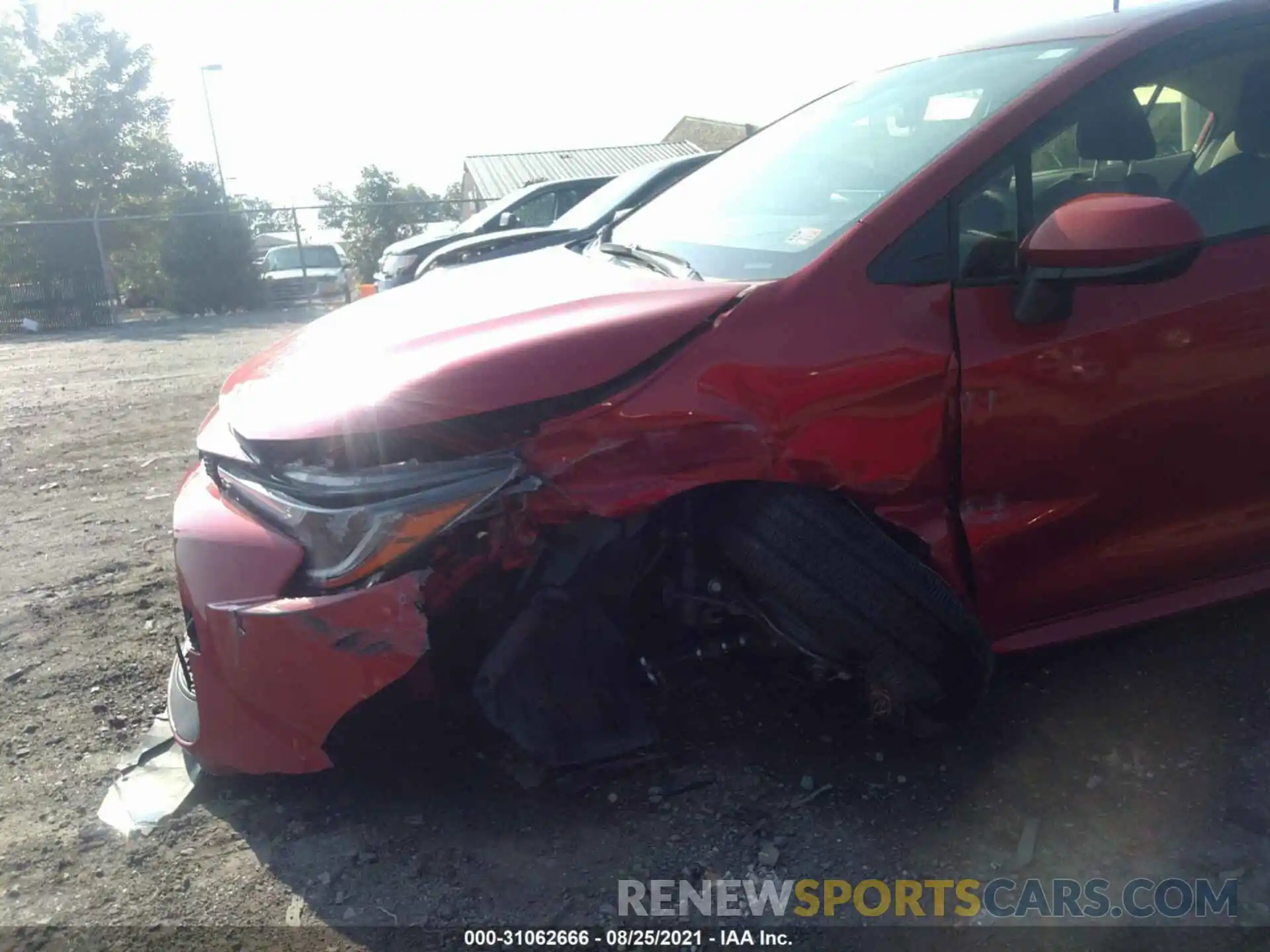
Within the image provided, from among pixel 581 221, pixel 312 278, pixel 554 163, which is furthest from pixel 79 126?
pixel 581 221

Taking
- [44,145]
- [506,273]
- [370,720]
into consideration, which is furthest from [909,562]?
[44,145]

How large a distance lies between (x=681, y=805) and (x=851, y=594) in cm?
67

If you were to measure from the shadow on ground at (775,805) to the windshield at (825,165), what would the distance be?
3.94 feet

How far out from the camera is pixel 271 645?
7.03 feet

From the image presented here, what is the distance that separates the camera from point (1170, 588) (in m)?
2.68

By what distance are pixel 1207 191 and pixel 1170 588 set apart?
1.04 metres

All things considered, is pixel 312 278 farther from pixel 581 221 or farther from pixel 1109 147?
pixel 1109 147

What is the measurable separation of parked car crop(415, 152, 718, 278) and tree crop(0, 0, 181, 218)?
676 inches

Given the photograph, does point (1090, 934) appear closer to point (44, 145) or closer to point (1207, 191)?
point (1207, 191)

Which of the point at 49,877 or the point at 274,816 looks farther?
the point at 274,816

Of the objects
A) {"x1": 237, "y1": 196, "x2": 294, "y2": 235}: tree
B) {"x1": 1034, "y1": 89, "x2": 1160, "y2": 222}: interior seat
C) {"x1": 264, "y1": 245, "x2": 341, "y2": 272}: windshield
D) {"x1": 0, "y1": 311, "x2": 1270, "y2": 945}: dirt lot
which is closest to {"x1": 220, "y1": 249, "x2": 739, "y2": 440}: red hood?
{"x1": 0, "y1": 311, "x2": 1270, "y2": 945}: dirt lot

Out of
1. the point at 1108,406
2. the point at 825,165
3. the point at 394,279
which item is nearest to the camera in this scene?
the point at 1108,406

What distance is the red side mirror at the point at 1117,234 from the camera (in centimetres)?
213

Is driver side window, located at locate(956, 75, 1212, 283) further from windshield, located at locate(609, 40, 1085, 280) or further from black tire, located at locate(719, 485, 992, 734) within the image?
black tire, located at locate(719, 485, 992, 734)
